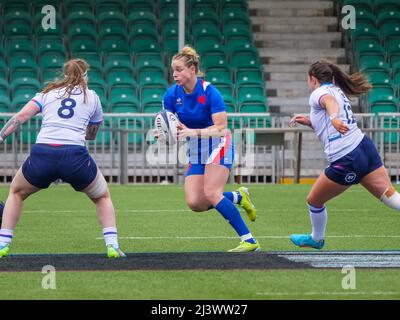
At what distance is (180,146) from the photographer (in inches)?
870

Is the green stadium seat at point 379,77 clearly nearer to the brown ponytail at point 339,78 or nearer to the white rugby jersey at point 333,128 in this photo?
the brown ponytail at point 339,78

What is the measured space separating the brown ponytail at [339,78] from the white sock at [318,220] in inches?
45.1

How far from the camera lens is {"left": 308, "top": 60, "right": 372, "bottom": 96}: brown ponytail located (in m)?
10.4

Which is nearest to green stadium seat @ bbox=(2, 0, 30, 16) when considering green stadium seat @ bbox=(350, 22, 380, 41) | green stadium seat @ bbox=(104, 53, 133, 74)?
green stadium seat @ bbox=(104, 53, 133, 74)

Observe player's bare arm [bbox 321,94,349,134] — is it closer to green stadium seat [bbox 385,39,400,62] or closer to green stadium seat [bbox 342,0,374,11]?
green stadium seat [bbox 385,39,400,62]

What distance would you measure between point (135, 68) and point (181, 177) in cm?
416

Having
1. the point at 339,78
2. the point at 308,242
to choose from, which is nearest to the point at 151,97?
the point at 308,242

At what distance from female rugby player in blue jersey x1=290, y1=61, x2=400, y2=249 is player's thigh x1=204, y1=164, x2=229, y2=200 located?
2.74ft

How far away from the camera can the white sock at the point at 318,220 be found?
34.9 feet

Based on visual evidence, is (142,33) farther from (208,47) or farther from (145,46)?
(208,47)

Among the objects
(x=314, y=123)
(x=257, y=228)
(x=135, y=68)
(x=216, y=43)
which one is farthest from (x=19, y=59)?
(x=314, y=123)

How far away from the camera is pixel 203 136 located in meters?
10.5

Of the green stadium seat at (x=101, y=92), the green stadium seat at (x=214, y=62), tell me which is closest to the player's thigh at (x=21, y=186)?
the green stadium seat at (x=101, y=92)

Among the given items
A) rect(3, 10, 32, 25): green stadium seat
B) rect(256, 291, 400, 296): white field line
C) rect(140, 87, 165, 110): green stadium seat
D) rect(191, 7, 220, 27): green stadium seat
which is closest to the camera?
rect(256, 291, 400, 296): white field line
